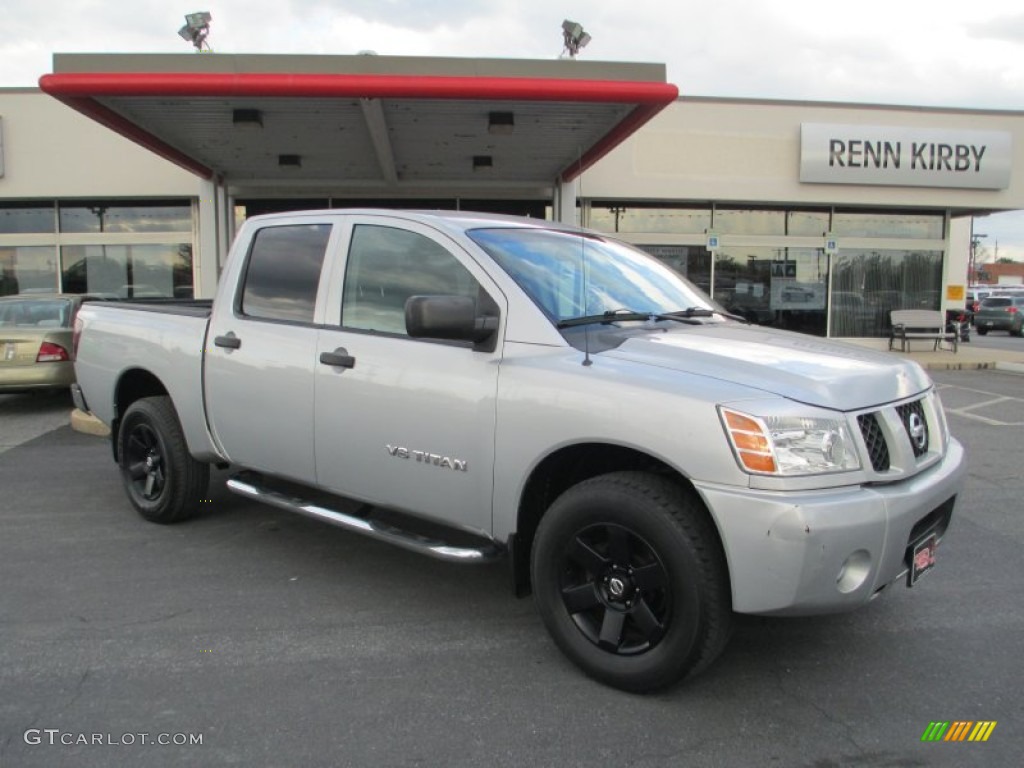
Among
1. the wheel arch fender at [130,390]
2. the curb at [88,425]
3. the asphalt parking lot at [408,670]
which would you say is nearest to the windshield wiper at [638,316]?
the asphalt parking lot at [408,670]

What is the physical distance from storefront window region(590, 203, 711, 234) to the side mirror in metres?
13.8

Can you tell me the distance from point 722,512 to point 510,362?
3.56 ft

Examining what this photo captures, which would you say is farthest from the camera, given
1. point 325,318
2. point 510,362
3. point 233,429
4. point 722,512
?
point 233,429

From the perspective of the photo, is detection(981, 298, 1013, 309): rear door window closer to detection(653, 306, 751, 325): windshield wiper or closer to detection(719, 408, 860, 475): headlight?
detection(653, 306, 751, 325): windshield wiper

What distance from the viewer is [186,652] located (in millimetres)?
3377

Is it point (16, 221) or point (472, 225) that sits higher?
point (16, 221)

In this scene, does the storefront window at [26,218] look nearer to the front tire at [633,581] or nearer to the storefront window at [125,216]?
the storefront window at [125,216]

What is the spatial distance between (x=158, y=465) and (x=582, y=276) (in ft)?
10.5

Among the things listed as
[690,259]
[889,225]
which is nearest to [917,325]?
[889,225]

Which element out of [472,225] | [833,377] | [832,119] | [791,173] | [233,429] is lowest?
[233,429]

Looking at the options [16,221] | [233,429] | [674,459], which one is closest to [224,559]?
[233,429]

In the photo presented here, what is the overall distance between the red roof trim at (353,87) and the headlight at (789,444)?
7446 mm

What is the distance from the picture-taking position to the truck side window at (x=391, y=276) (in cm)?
366

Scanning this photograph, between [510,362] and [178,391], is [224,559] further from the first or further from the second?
[510,362]
